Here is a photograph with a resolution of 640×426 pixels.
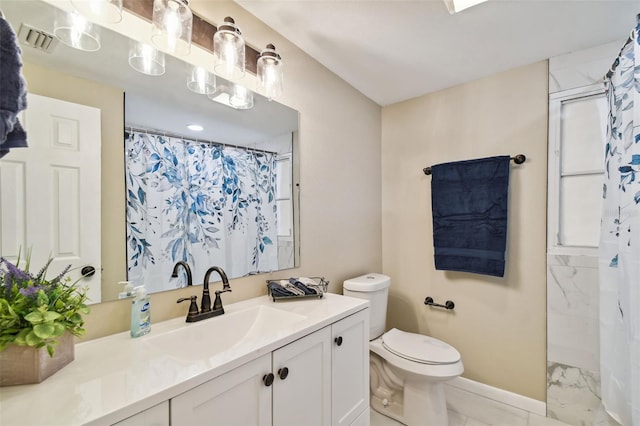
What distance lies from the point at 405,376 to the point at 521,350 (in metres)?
0.84

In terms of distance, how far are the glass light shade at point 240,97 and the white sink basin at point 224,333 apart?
1008mm

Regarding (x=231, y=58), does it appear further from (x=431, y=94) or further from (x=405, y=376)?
(x=405, y=376)

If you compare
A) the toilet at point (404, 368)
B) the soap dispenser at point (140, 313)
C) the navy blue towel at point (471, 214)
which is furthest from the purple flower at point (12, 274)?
the navy blue towel at point (471, 214)

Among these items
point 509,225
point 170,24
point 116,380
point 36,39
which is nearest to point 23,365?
point 116,380

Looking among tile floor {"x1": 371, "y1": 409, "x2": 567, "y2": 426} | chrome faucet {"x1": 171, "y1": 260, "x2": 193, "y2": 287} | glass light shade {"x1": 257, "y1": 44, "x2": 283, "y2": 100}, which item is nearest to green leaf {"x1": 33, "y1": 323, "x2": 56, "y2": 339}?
chrome faucet {"x1": 171, "y1": 260, "x2": 193, "y2": 287}

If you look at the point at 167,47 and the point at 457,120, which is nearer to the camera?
the point at 167,47

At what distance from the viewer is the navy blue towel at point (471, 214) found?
191 centimetres

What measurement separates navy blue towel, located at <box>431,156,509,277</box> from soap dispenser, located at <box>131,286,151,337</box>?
1.89m

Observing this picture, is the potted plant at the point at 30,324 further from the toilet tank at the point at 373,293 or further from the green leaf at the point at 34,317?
the toilet tank at the point at 373,293

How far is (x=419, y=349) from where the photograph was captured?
175 cm

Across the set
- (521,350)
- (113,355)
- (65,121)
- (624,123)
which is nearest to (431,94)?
(624,123)

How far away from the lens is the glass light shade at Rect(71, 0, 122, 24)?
931mm

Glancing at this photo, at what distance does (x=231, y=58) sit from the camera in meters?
1.26

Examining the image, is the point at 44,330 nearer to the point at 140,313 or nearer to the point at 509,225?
the point at 140,313
